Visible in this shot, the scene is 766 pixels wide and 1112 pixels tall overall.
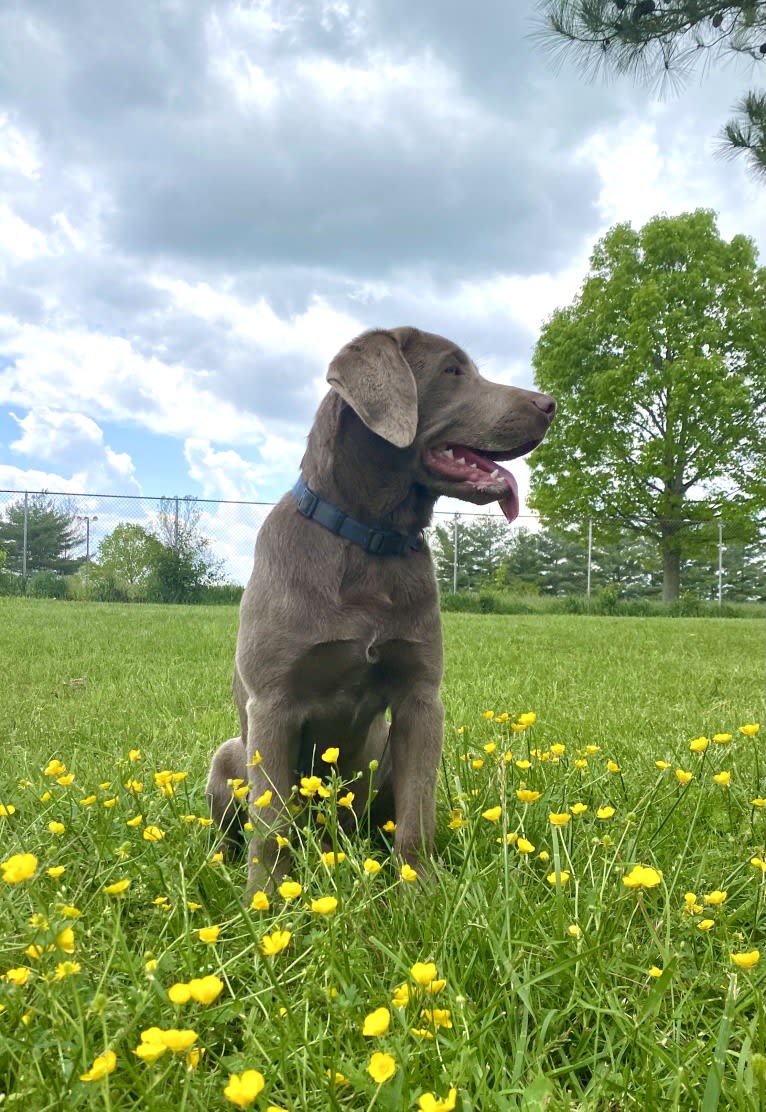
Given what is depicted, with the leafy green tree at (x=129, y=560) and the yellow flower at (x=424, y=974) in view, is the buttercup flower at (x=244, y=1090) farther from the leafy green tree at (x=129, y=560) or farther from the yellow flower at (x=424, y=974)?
the leafy green tree at (x=129, y=560)

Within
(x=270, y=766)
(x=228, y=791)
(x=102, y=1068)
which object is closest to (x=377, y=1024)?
(x=102, y=1068)

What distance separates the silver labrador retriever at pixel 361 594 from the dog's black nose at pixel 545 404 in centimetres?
2

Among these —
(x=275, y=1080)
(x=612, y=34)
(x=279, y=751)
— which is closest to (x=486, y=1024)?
(x=275, y=1080)

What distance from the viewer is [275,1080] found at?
1.15m

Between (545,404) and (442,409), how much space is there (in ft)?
1.08

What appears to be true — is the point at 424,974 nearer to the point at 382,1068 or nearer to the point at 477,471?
the point at 382,1068

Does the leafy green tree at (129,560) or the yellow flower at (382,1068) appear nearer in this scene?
the yellow flower at (382,1068)

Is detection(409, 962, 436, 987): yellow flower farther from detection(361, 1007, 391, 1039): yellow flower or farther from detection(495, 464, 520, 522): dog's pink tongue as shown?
detection(495, 464, 520, 522): dog's pink tongue

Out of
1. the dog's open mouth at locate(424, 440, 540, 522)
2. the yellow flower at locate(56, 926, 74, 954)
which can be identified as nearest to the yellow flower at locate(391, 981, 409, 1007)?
the yellow flower at locate(56, 926, 74, 954)

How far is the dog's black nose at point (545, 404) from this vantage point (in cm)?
249

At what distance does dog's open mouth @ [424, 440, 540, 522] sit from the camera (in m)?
2.37

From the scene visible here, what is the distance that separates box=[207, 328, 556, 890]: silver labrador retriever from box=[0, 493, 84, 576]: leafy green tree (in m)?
17.3

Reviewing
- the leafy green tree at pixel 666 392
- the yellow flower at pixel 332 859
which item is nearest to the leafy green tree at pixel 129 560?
the leafy green tree at pixel 666 392

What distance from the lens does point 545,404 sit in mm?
2516
